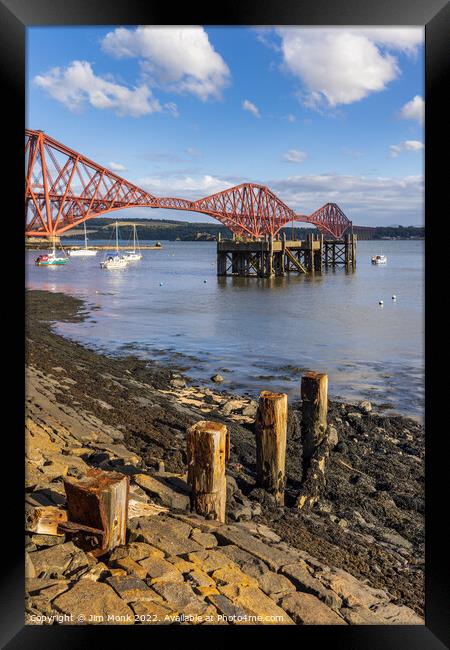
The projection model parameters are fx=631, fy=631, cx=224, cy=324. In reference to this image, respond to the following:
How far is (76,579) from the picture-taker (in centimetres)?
267

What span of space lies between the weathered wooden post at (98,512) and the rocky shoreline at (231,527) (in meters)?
0.07

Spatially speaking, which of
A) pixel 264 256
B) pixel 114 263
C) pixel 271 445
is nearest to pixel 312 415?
pixel 271 445

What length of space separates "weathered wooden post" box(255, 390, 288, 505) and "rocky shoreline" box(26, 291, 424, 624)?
110 millimetres

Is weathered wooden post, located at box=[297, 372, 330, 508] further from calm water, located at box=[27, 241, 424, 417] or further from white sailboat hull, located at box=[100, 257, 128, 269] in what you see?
white sailboat hull, located at box=[100, 257, 128, 269]

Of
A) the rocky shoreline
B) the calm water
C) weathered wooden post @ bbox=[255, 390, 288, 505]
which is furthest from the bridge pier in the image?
weathered wooden post @ bbox=[255, 390, 288, 505]

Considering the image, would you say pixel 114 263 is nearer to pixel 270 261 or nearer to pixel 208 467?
pixel 270 261

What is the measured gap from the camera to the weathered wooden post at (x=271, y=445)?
4.34 m

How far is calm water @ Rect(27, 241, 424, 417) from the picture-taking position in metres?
9.69
